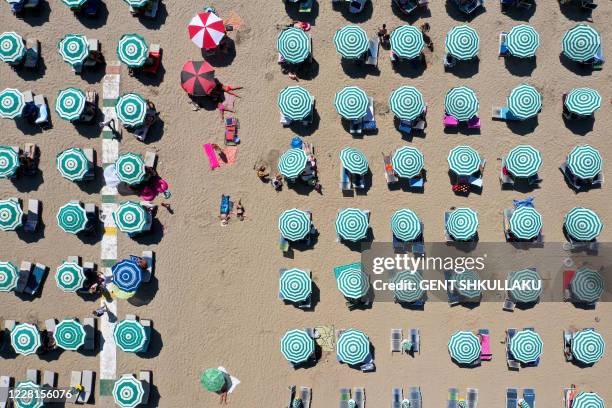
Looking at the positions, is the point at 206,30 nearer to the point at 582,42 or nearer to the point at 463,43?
the point at 463,43

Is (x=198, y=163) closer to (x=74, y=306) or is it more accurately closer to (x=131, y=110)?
(x=131, y=110)

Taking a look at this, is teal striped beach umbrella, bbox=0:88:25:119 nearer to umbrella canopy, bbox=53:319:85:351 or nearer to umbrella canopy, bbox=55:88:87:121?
umbrella canopy, bbox=55:88:87:121

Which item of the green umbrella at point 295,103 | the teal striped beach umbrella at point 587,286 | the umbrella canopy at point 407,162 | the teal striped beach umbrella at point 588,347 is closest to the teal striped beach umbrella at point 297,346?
the umbrella canopy at point 407,162

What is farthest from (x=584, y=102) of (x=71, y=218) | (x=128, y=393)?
(x=128, y=393)

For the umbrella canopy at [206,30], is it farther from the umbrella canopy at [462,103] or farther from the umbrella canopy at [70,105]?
the umbrella canopy at [462,103]

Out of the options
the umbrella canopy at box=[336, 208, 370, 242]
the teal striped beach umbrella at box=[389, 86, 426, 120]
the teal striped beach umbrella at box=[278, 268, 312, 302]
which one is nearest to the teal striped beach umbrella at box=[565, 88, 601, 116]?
the teal striped beach umbrella at box=[389, 86, 426, 120]
